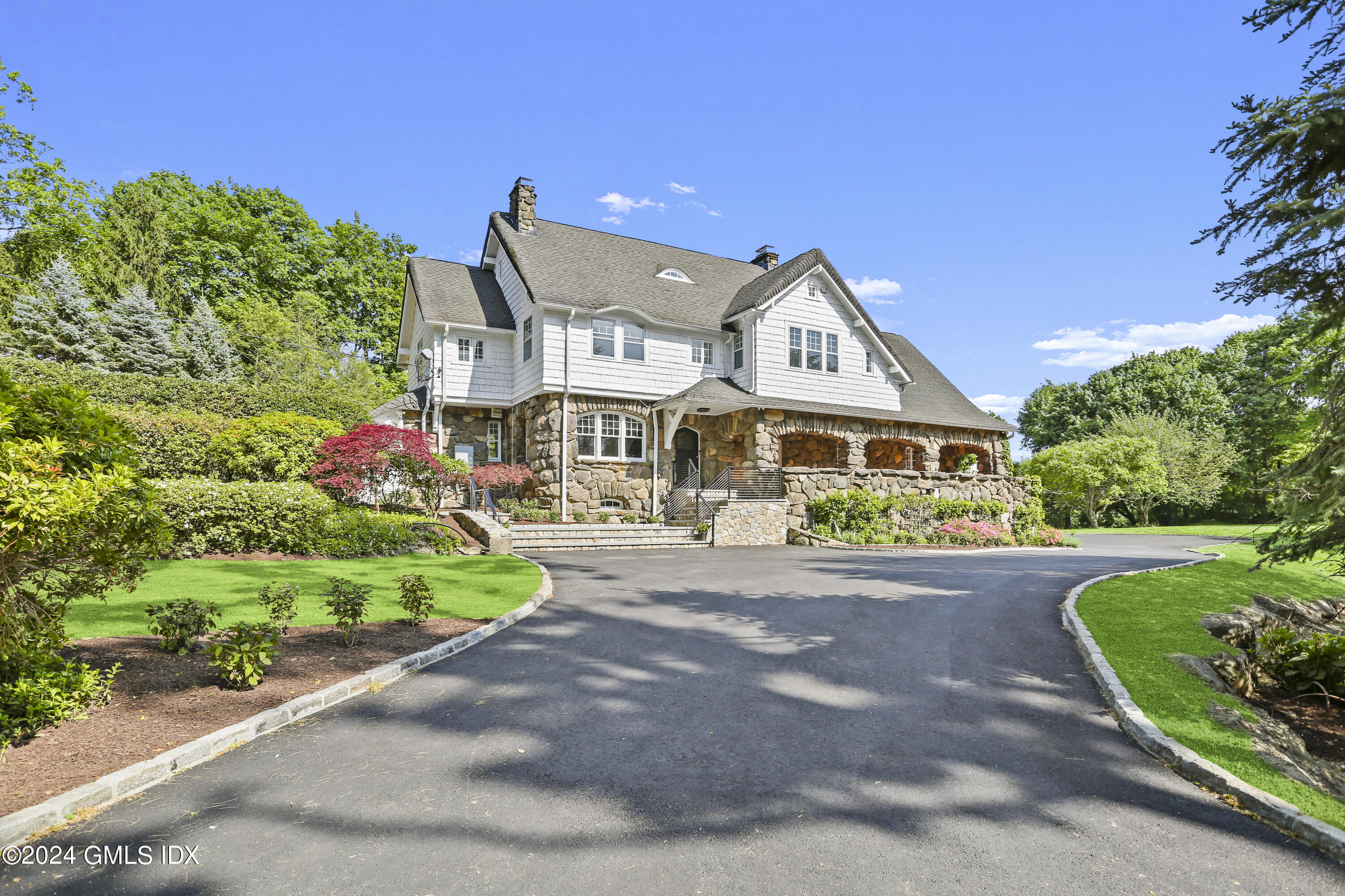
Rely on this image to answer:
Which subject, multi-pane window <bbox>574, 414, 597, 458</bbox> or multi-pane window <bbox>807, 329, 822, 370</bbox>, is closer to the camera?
multi-pane window <bbox>574, 414, 597, 458</bbox>

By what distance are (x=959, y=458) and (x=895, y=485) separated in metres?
8.90

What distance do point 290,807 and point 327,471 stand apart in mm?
13805

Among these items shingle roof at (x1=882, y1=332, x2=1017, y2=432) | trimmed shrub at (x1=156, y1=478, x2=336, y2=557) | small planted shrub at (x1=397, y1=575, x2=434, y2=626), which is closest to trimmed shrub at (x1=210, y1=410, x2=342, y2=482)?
trimmed shrub at (x1=156, y1=478, x2=336, y2=557)

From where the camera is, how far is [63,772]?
12.7 ft

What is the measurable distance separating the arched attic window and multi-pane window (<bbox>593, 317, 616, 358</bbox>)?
14.4 feet

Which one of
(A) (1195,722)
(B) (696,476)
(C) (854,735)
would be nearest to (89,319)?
(B) (696,476)

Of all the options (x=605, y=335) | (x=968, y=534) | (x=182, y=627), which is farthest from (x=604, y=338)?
(x=182, y=627)

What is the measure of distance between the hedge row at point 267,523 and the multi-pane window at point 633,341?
32.6 ft

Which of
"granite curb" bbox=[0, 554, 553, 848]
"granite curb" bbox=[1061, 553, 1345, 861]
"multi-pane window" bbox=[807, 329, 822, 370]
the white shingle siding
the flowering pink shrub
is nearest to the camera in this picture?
"granite curb" bbox=[0, 554, 553, 848]

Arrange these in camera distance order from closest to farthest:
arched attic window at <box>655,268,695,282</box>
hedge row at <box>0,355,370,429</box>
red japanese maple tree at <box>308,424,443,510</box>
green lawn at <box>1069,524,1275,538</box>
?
red japanese maple tree at <box>308,424,443,510</box>, hedge row at <box>0,355,370,429</box>, arched attic window at <box>655,268,695,282</box>, green lawn at <box>1069,524,1275,538</box>

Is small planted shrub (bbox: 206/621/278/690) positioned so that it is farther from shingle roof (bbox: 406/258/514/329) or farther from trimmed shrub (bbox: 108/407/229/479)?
shingle roof (bbox: 406/258/514/329)

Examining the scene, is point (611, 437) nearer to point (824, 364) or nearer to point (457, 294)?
point (457, 294)

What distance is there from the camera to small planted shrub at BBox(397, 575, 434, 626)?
7746mm

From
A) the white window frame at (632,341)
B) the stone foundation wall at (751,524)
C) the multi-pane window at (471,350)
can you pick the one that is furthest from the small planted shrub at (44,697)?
the multi-pane window at (471,350)
